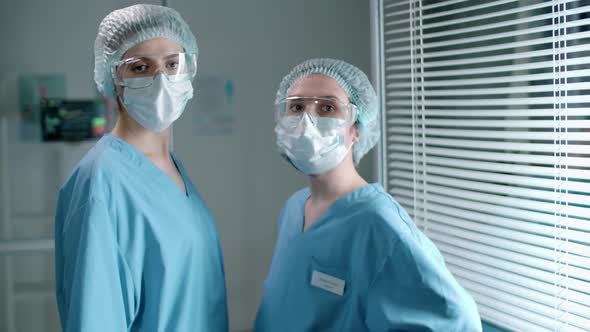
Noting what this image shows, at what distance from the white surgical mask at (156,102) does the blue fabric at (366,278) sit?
459mm

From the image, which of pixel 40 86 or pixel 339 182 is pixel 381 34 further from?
pixel 40 86

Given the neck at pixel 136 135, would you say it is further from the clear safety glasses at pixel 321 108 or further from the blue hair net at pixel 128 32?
the clear safety glasses at pixel 321 108

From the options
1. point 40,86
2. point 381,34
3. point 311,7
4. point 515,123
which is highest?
point 311,7

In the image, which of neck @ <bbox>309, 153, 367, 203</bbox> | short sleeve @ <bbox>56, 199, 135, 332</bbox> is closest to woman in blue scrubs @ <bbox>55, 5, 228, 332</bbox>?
short sleeve @ <bbox>56, 199, 135, 332</bbox>

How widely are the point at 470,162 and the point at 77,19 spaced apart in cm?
177

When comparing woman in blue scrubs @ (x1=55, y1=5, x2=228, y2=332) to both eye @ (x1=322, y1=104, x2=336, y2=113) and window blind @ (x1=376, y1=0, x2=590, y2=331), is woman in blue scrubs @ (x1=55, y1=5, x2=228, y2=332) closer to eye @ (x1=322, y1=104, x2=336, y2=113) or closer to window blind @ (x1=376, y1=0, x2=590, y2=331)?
eye @ (x1=322, y1=104, x2=336, y2=113)

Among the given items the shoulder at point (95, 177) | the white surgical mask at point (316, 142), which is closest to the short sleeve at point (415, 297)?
the white surgical mask at point (316, 142)

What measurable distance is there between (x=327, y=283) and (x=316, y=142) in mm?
351

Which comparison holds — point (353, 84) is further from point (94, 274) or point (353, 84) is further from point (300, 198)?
point (94, 274)

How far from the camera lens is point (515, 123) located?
5.63 ft

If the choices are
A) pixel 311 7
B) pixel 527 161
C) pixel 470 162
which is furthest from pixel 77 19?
pixel 527 161

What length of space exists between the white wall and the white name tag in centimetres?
170

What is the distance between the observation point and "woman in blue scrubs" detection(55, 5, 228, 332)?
3.91 ft

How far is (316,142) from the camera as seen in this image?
1398 mm
